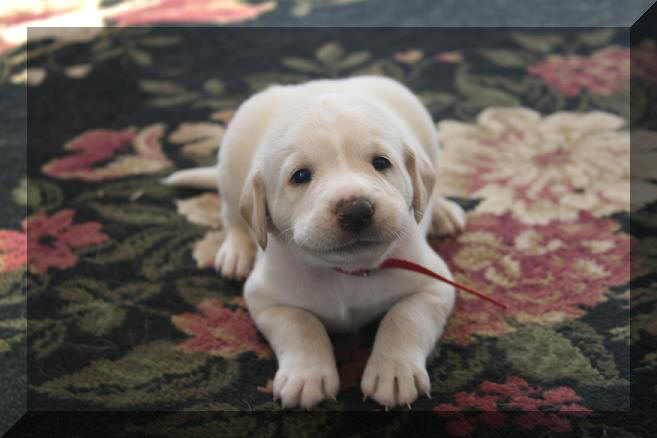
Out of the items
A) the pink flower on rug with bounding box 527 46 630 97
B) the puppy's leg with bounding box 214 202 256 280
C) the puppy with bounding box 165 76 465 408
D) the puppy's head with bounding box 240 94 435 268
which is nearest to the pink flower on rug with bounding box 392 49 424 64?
the pink flower on rug with bounding box 527 46 630 97

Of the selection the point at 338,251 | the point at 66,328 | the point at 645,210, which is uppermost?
the point at 338,251

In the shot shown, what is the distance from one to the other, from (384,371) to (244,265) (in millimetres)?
616

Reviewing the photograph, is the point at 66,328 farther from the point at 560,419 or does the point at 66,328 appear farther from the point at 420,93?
the point at 420,93

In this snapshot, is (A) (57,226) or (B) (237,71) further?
(B) (237,71)

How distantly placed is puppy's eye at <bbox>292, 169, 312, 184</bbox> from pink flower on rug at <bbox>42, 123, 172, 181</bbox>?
3.80 ft

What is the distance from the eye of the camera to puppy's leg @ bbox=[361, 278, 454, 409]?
1536 millimetres

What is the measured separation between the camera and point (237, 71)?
3.27 metres

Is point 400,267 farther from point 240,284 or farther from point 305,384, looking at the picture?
point 240,284

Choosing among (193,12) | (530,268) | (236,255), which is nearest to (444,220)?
(530,268)

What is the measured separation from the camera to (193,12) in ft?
12.4

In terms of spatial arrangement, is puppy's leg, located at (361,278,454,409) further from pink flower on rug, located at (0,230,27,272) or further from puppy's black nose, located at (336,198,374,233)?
pink flower on rug, located at (0,230,27,272)

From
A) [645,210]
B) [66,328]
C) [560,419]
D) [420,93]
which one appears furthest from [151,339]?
[420,93]

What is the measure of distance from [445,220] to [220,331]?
711 mm

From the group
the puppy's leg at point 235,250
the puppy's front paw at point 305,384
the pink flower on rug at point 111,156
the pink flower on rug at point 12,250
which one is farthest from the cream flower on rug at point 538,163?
A: the pink flower on rug at point 12,250
